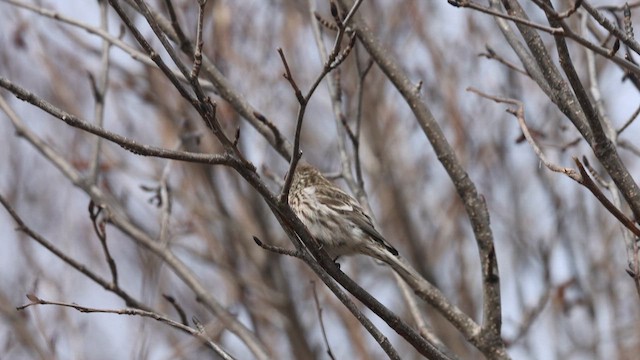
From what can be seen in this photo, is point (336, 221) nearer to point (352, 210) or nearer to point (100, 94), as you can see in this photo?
point (352, 210)

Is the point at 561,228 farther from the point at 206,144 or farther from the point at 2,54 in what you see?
the point at 2,54

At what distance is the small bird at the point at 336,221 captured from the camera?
4527 mm

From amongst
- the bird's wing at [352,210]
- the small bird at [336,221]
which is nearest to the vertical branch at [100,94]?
the small bird at [336,221]

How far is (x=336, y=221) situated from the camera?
4.73 meters

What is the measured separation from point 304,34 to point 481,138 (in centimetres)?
213

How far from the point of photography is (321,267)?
10.1ft

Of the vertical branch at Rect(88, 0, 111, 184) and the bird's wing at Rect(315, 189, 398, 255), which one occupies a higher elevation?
the vertical branch at Rect(88, 0, 111, 184)

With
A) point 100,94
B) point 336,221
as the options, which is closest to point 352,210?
point 336,221

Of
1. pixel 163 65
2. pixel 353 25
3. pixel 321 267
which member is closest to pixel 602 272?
pixel 353 25

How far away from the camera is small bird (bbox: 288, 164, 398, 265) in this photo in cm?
453

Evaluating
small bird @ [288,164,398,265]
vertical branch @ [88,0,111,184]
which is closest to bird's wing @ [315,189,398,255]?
small bird @ [288,164,398,265]

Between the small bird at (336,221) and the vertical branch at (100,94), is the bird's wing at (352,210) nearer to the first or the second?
the small bird at (336,221)

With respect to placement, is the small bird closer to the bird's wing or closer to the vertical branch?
the bird's wing

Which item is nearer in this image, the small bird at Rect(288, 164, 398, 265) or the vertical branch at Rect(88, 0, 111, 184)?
the small bird at Rect(288, 164, 398, 265)
